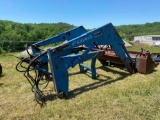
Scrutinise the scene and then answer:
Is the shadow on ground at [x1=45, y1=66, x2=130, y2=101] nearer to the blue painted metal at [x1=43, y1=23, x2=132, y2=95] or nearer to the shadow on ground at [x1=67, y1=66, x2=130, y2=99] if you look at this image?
the shadow on ground at [x1=67, y1=66, x2=130, y2=99]

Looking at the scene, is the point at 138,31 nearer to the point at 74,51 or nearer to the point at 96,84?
the point at 96,84

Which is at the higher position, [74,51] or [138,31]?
[138,31]

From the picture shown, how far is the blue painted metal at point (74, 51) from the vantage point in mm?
4688

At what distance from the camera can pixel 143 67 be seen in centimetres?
683

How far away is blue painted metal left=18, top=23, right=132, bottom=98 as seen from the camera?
4.69 m

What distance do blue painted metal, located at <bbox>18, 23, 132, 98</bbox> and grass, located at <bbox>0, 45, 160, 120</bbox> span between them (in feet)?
1.59

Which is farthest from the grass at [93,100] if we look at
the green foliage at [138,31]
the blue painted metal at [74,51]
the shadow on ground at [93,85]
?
the green foliage at [138,31]

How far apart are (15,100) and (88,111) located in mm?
1988

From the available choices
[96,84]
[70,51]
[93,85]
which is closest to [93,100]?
[93,85]

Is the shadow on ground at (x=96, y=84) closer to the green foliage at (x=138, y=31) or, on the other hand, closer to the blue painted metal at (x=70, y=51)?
the blue painted metal at (x=70, y=51)

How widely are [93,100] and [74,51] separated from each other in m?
1.56

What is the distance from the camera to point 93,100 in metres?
4.63

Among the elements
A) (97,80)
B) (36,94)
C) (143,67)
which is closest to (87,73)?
(97,80)

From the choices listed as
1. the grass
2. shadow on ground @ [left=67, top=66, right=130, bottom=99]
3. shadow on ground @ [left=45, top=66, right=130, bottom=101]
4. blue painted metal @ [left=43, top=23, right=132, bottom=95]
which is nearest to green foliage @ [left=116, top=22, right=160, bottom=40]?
shadow on ground @ [left=67, top=66, right=130, bottom=99]
